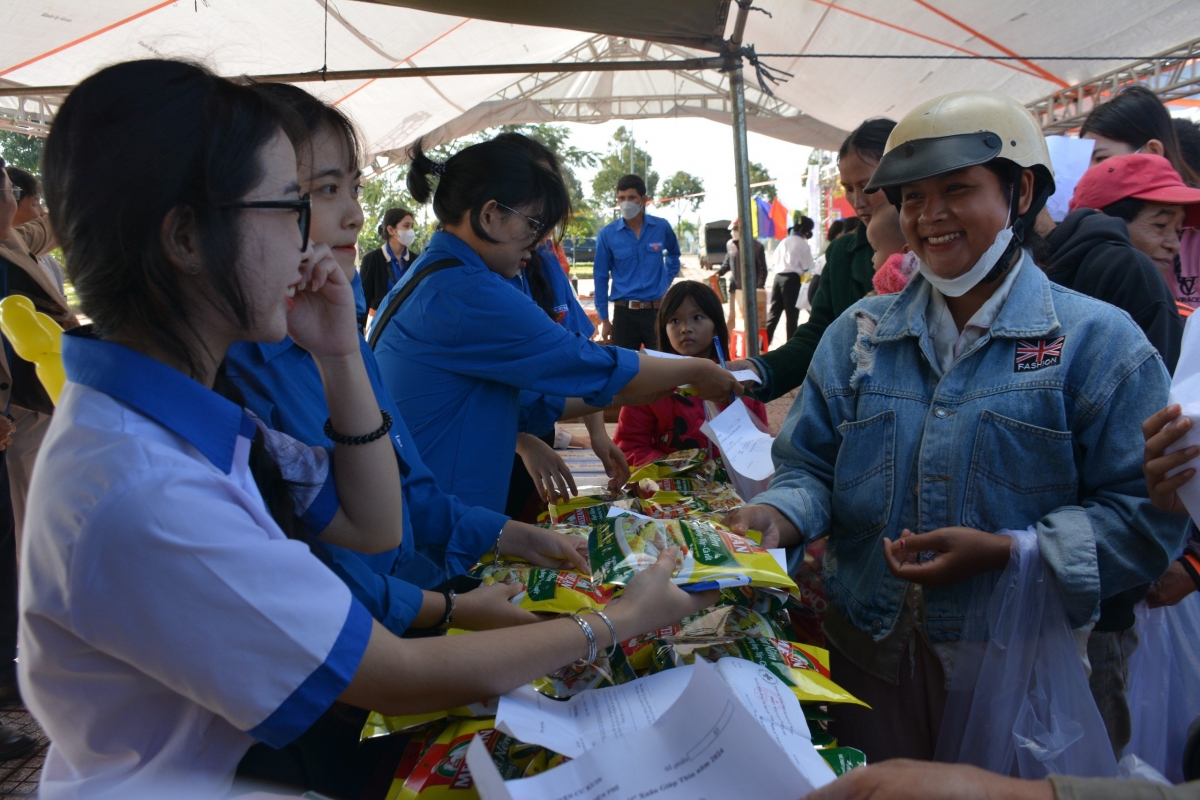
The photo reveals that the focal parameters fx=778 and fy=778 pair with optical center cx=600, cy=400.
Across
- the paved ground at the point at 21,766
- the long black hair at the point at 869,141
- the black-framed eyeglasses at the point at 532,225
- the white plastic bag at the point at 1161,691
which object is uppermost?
the long black hair at the point at 869,141

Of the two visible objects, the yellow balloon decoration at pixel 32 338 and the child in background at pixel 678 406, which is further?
the child in background at pixel 678 406

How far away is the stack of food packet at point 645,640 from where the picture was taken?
1.11 meters

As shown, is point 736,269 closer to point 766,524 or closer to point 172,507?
point 766,524

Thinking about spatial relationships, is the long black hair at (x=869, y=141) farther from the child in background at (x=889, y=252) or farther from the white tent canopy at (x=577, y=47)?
the white tent canopy at (x=577, y=47)

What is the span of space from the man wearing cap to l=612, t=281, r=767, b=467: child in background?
4.20ft

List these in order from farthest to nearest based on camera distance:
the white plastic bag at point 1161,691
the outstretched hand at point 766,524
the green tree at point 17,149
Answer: the green tree at point 17,149 → the white plastic bag at point 1161,691 → the outstretched hand at point 766,524

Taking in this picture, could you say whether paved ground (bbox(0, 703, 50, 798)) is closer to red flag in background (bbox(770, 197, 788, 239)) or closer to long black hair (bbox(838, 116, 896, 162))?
long black hair (bbox(838, 116, 896, 162))

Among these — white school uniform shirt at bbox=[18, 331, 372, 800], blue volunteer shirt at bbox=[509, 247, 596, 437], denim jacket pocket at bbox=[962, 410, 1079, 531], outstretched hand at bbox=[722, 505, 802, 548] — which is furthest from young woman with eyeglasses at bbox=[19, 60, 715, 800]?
blue volunteer shirt at bbox=[509, 247, 596, 437]

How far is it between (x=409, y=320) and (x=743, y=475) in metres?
1.03

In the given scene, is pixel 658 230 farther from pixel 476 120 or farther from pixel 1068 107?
pixel 1068 107

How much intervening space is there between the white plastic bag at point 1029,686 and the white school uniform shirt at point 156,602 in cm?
122

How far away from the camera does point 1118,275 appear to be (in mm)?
1936

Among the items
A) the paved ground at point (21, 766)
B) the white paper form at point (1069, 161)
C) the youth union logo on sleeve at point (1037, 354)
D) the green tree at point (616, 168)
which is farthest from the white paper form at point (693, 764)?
the green tree at point (616, 168)

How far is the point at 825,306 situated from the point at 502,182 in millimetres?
1470
